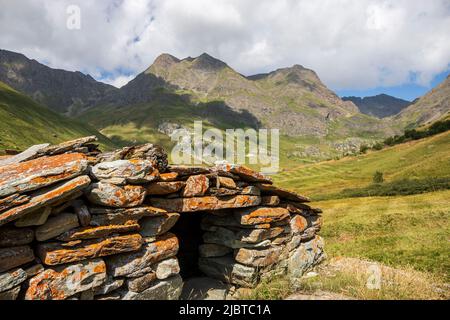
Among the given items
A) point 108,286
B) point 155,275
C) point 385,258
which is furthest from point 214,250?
point 385,258

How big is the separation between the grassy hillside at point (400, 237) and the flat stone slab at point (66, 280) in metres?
13.7

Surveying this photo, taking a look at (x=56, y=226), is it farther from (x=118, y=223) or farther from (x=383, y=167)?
(x=383, y=167)

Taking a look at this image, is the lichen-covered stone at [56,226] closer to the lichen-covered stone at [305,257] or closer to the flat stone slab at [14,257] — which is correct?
the flat stone slab at [14,257]

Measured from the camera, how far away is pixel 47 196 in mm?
7078

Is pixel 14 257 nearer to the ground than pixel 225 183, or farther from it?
nearer to the ground

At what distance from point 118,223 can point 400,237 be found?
22.0m

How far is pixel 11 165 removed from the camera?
7.96 meters

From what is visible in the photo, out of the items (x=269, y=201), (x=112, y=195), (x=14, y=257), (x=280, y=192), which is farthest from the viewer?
(x=280, y=192)

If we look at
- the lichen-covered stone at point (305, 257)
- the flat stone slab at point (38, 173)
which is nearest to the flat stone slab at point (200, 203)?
the flat stone slab at point (38, 173)

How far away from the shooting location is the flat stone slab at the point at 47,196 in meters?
6.57

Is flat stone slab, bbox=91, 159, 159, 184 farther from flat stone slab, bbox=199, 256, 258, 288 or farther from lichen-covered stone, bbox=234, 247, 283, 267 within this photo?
flat stone slab, bbox=199, 256, 258, 288

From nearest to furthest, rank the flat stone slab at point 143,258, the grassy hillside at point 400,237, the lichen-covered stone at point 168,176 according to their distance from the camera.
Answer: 1. the flat stone slab at point 143,258
2. the lichen-covered stone at point 168,176
3. the grassy hillside at point 400,237

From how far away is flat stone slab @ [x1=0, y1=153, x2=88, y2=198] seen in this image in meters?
6.84

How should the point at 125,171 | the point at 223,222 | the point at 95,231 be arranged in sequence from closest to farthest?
the point at 95,231
the point at 125,171
the point at 223,222
